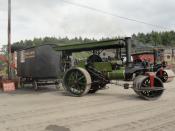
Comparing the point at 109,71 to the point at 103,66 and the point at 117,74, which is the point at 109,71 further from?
the point at 117,74

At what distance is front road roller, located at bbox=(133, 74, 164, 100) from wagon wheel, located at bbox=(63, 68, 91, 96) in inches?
71.1

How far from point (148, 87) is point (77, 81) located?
2733 mm

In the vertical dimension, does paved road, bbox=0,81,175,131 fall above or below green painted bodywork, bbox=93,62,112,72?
below

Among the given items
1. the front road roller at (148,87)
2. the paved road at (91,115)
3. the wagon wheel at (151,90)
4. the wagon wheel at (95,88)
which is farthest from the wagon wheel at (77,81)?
the wagon wheel at (151,90)

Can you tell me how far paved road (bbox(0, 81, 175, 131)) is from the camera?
630cm

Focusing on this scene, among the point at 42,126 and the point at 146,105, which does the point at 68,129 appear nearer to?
the point at 42,126

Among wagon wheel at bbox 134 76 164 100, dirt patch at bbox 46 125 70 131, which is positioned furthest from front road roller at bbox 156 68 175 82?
dirt patch at bbox 46 125 70 131

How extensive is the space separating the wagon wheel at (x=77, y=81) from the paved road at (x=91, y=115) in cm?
121

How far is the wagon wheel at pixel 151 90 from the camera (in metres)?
10.1

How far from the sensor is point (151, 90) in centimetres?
1005

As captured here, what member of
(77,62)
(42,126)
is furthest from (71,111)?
(77,62)

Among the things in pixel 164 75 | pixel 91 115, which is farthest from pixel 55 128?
pixel 164 75

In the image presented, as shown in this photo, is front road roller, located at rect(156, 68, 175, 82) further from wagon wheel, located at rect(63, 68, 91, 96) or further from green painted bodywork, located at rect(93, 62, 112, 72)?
wagon wheel, located at rect(63, 68, 91, 96)

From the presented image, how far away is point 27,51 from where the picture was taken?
14.3m
